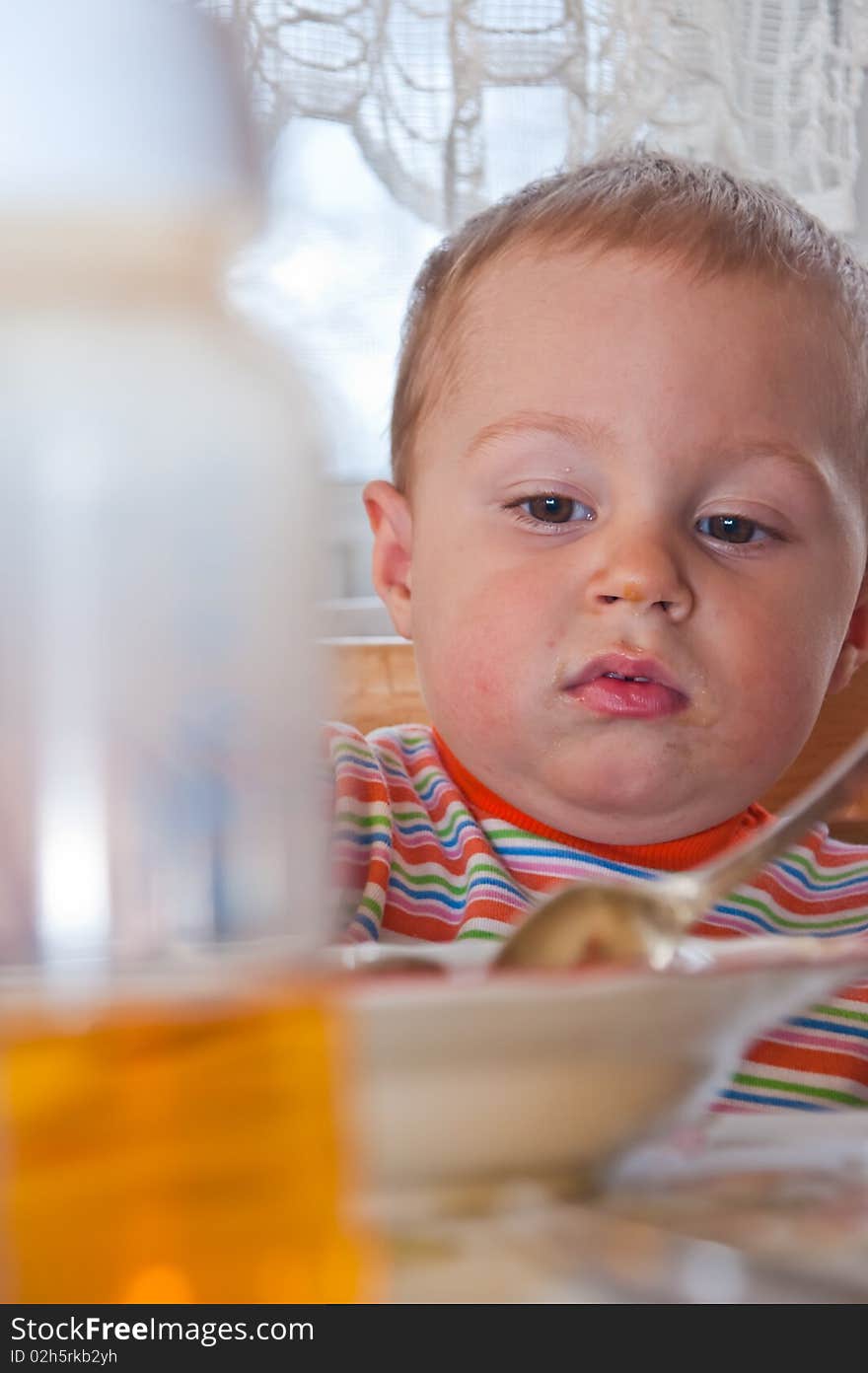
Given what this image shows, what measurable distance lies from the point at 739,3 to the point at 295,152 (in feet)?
2.67

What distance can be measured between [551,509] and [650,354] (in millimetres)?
120

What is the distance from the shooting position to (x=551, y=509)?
3.42 feet

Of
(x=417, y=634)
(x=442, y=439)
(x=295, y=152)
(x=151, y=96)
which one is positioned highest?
(x=295, y=152)

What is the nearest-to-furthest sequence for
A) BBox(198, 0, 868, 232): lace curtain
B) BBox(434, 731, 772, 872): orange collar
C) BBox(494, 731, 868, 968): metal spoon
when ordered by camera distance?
BBox(494, 731, 868, 968): metal spoon
BBox(434, 731, 772, 872): orange collar
BBox(198, 0, 868, 232): lace curtain

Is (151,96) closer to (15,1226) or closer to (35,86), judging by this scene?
(35,86)

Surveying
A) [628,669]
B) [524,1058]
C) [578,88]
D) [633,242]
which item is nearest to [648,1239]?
[524,1058]

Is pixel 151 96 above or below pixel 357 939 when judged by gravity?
above

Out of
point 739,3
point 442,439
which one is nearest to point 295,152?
point 739,3

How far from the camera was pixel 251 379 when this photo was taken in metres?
0.32

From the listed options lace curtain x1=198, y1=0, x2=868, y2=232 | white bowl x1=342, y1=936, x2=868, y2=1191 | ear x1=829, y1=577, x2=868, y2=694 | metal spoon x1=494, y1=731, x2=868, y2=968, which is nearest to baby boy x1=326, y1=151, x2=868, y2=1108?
ear x1=829, y1=577, x2=868, y2=694

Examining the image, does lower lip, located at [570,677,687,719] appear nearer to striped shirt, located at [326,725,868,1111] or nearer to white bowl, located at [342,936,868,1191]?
striped shirt, located at [326,725,868,1111]

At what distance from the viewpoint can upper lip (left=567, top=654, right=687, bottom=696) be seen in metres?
0.97

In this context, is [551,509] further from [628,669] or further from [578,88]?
[578,88]
